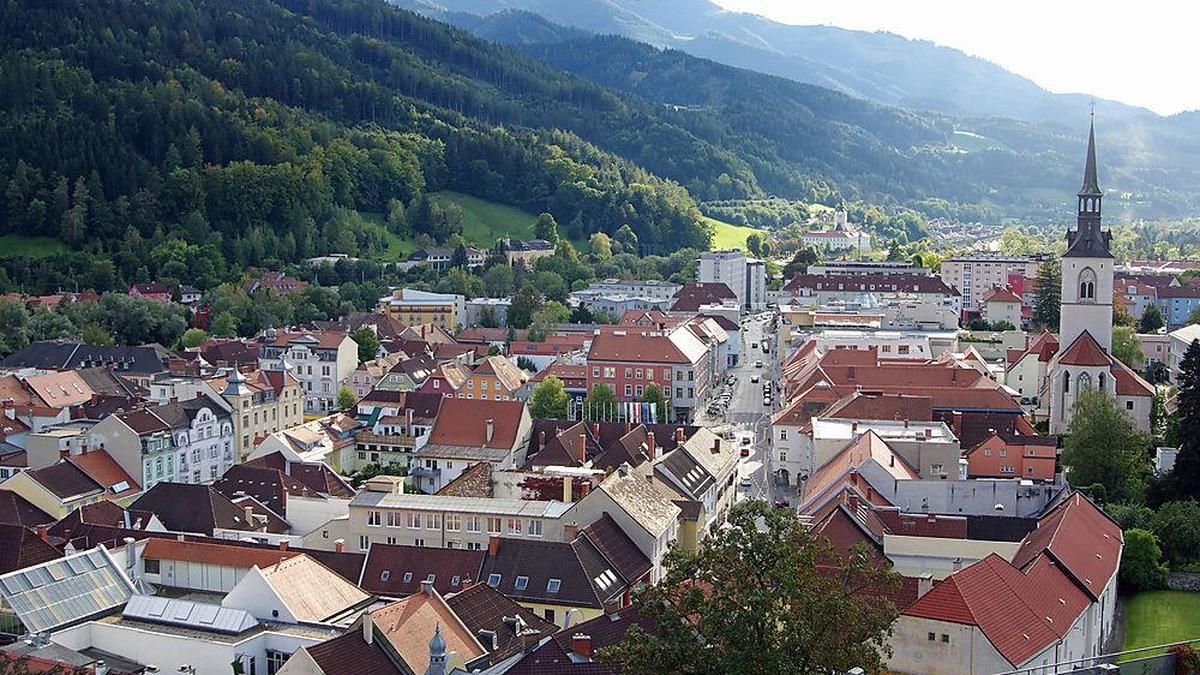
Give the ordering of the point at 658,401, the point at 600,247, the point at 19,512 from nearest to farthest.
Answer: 1. the point at 19,512
2. the point at 658,401
3. the point at 600,247

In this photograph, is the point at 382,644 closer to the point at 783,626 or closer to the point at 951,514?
the point at 783,626

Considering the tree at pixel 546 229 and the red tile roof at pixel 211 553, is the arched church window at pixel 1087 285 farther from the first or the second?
the tree at pixel 546 229

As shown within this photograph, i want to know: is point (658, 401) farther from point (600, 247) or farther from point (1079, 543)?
point (600, 247)

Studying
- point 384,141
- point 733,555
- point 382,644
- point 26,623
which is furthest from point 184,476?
point 384,141

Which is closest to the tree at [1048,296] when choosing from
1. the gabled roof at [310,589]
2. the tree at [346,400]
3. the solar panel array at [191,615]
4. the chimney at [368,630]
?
the tree at [346,400]

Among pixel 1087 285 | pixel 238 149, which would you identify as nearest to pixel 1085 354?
pixel 1087 285

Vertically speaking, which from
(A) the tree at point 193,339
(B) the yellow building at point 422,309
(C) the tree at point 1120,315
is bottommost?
(B) the yellow building at point 422,309
